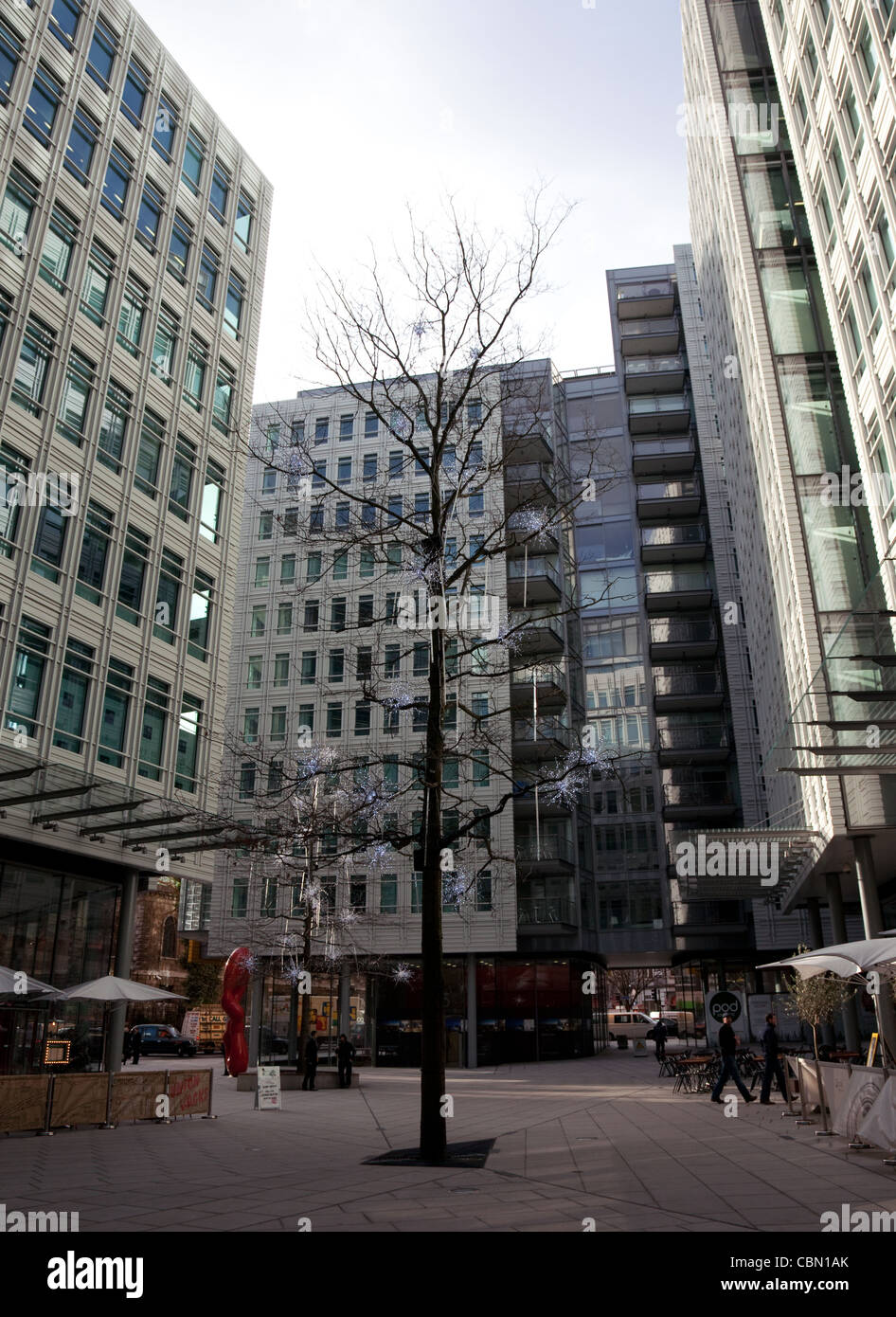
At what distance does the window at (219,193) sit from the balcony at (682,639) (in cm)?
3285

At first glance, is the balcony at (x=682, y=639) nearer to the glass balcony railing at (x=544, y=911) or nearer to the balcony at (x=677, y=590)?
the balcony at (x=677, y=590)

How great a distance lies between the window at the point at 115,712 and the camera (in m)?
25.0

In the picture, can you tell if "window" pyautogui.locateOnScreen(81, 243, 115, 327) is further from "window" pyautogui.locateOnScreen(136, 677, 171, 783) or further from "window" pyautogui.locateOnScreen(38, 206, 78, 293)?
"window" pyautogui.locateOnScreen(136, 677, 171, 783)

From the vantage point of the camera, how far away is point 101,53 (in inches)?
1101

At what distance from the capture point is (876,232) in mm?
21609

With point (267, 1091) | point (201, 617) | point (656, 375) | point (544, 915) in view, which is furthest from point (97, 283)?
point (656, 375)

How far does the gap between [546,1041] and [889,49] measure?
37612 millimetres

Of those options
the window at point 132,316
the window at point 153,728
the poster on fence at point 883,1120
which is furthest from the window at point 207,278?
the poster on fence at point 883,1120

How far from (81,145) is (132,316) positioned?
178 inches

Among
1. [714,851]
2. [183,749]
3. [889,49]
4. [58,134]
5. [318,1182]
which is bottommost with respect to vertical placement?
[318,1182]

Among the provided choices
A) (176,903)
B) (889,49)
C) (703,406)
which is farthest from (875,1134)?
(176,903)

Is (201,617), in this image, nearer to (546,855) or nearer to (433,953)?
(433,953)
